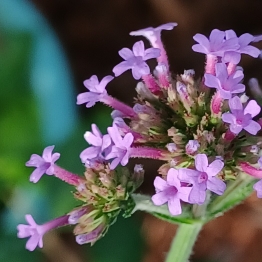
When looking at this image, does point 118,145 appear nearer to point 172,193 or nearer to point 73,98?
point 172,193

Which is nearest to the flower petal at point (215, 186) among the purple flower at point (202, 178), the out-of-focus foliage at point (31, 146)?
the purple flower at point (202, 178)

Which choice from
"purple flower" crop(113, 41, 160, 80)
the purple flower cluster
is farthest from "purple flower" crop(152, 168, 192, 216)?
"purple flower" crop(113, 41, 160, 80)

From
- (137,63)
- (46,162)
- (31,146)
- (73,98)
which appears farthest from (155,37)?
(73,98)

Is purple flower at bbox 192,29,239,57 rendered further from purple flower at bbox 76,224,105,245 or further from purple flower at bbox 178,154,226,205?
purple flower at bbox 76,224,105,245

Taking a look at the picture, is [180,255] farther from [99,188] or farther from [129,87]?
[129,87]

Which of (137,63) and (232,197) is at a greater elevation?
(137,63)

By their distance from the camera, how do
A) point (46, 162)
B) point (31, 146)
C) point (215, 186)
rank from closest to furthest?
point (215, 186) → point (46, 162) → point (31, 146)
